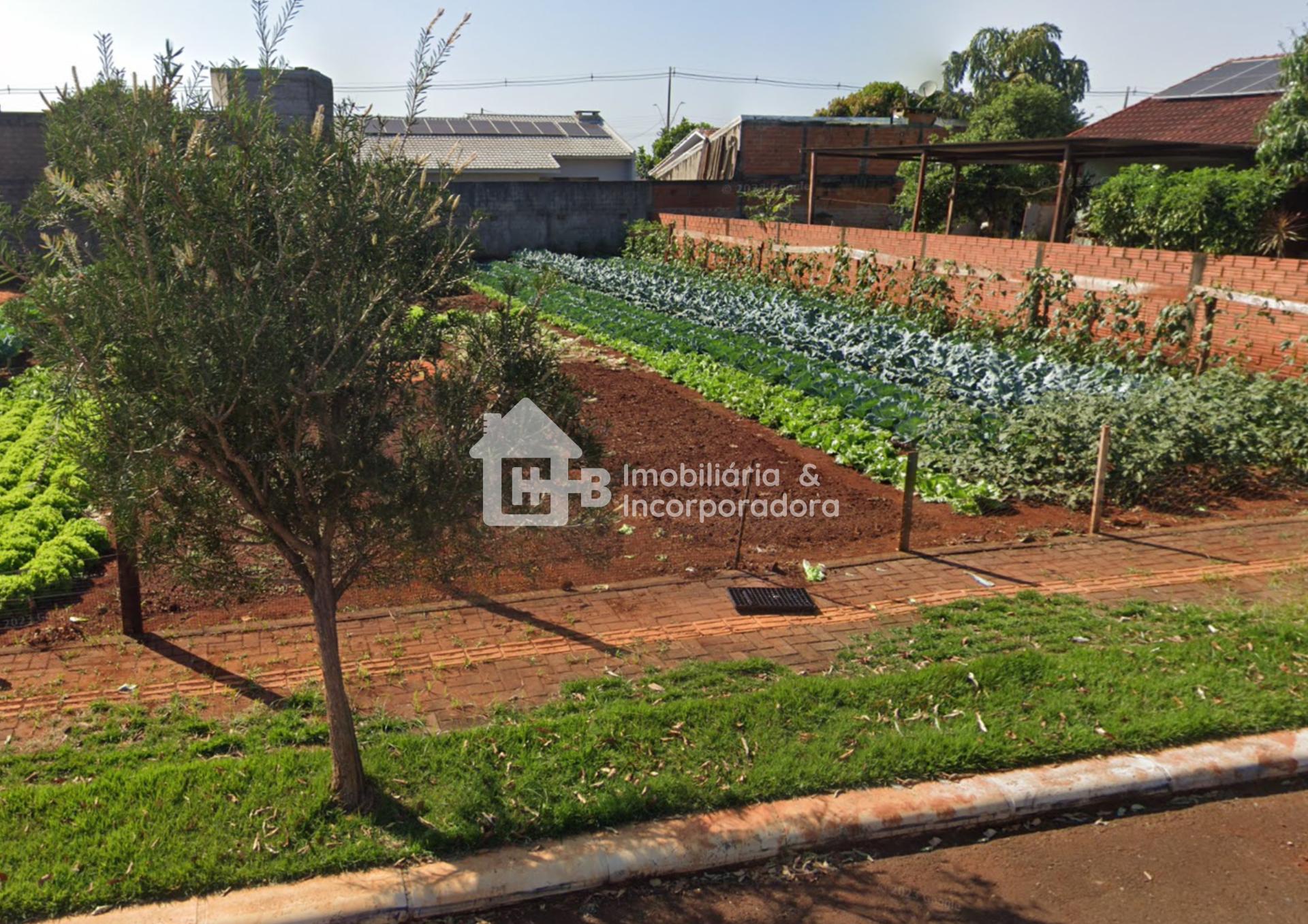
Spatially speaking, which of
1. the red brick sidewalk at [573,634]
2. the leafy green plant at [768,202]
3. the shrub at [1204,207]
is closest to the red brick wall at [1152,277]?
the shrub at [1204,207]

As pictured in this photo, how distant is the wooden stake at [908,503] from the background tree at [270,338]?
4093mm

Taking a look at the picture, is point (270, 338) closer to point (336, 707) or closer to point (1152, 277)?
point (336, 707)

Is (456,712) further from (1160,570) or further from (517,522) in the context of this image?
(1160,570)

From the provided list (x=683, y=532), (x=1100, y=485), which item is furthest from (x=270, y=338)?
(x=1100, y=485)

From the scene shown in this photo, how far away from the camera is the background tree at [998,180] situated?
27172 millimetres

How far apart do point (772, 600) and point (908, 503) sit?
163 cm

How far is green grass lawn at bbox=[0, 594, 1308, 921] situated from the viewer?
407 centimetres

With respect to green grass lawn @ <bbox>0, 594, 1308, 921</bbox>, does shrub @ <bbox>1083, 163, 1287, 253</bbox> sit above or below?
above

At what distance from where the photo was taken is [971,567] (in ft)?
24.7

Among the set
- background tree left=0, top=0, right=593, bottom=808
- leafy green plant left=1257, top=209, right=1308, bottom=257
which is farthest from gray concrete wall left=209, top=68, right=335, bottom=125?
leafy green plant left=1257, top=209, right=1308, bottom=257

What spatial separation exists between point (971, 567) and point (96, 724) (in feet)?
19.8

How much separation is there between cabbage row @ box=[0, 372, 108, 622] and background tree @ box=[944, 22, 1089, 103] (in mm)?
44329

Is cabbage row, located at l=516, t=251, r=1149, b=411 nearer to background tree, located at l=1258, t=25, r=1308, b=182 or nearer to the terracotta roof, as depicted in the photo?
background tree, located at l=1258, t=25, r=1308, b=182

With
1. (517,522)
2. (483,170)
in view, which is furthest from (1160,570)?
(483,170)
